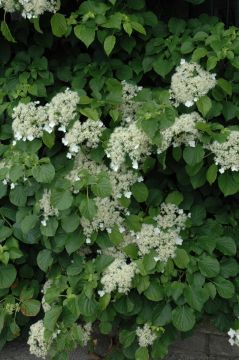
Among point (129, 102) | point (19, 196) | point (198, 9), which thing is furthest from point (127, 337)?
point (198, 9)

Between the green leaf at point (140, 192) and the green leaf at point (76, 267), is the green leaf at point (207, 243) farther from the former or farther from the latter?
the green leaf at point (76, 267)

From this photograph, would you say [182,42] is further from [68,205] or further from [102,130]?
[68,205]

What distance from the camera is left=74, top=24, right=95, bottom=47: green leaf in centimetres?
269

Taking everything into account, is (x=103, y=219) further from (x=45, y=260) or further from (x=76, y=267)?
(x=45, y=260)

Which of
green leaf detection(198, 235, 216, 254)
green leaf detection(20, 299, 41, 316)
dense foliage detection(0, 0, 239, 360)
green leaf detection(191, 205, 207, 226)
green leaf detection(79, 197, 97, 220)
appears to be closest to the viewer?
green leaf detection(79, 197, 97, 220)

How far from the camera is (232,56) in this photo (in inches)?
104

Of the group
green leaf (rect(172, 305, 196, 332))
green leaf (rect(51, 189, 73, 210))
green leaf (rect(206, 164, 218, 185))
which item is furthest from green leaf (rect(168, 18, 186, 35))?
green leaf (rect(172, 305, 196, 332))

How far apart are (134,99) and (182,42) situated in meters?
0.38

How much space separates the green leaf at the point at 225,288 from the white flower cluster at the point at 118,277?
0.44 metres

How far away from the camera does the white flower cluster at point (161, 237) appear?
2.76 metres

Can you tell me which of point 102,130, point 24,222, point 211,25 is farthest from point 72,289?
point 211,25

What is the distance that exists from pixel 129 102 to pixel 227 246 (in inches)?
34.9

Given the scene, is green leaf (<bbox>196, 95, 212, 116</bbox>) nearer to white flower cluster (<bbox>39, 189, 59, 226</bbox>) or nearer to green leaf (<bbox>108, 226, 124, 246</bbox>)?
green leaf (<bbox>108, 226, 124, 246</bbox>)

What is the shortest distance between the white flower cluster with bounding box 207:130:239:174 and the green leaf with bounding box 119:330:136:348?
104cm
